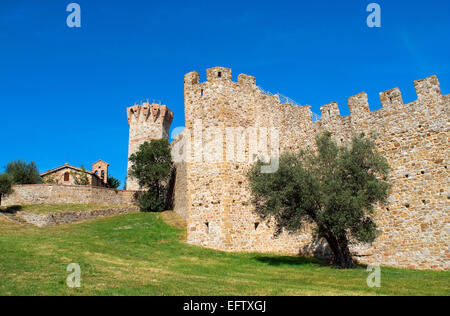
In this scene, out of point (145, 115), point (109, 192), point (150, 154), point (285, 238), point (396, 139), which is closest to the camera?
point (396, 139)

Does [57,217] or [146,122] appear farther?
[146,122]

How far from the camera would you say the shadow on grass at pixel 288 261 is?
715 inches

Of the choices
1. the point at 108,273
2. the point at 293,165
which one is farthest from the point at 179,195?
the point at 108,273

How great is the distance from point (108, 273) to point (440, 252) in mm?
13964

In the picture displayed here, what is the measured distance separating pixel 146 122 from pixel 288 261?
43.5 meters

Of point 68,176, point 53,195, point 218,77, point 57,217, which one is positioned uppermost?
point 218,77

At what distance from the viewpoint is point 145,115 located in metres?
58.0

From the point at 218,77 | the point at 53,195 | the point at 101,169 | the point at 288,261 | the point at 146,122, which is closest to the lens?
the point at 288,261

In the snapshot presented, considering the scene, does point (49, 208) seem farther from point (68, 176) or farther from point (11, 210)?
point (68, 176)

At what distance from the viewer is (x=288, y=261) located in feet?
61.6

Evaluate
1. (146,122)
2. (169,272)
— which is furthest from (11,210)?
(169,272)

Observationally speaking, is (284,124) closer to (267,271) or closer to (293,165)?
(293,165)

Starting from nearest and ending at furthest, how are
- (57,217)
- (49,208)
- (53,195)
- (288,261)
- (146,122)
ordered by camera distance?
1. (288,261)
2. (57,217)
3. (49,208)
4. (53,195)
5. (146,122)

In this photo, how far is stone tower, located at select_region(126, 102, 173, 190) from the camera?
188ft
